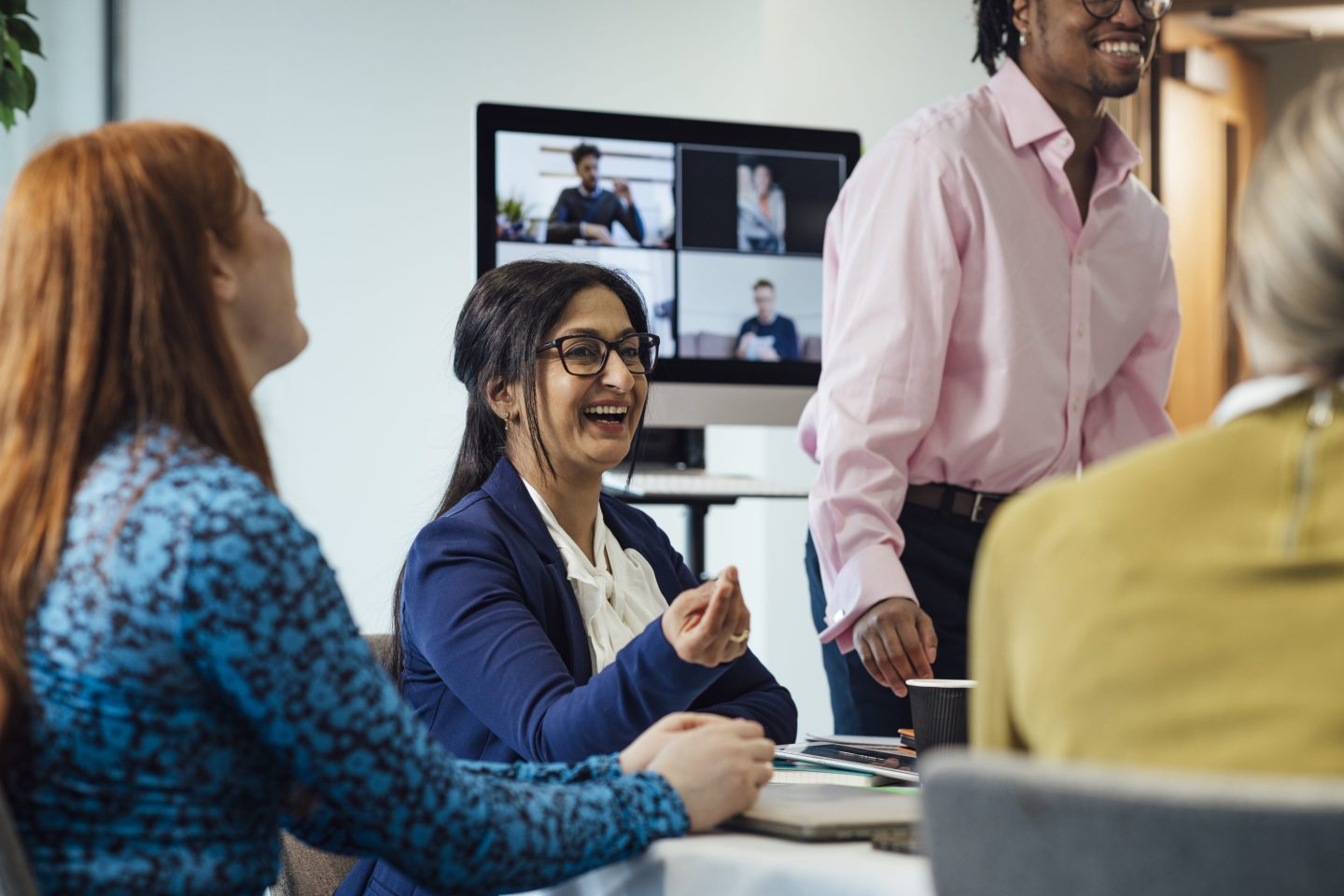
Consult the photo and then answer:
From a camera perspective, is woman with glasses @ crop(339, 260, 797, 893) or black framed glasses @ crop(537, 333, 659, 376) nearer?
woman with glasses @ crop(339, 260, 797, 893)

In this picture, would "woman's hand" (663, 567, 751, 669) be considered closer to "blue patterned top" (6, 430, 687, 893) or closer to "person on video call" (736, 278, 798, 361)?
"blue patterned top" (6, 430, 687, 893)

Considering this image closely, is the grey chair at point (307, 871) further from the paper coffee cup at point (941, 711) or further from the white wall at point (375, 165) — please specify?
the white wall at point (375, 165)

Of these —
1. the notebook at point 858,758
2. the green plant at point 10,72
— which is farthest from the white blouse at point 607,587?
the green plant at point 10,72

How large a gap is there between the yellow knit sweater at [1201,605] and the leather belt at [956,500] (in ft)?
4.36

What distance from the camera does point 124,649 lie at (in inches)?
35.4

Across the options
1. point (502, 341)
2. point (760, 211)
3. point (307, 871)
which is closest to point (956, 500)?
point (502, 341)

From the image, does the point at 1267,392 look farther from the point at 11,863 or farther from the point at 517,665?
the point at 517,665

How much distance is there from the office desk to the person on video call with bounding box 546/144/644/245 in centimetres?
204

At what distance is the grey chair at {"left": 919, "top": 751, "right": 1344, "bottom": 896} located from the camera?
0.58 metres

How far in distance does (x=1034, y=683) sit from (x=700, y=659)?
1.94ft

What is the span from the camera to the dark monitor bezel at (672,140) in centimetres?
296

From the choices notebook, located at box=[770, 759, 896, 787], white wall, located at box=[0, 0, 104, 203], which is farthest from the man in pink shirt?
white wall, located at box=[0, 0, 104, 203]

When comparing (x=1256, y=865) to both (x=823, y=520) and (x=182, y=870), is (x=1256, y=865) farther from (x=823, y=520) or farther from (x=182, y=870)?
(x=823, y=520)

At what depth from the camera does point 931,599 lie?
208 cm
